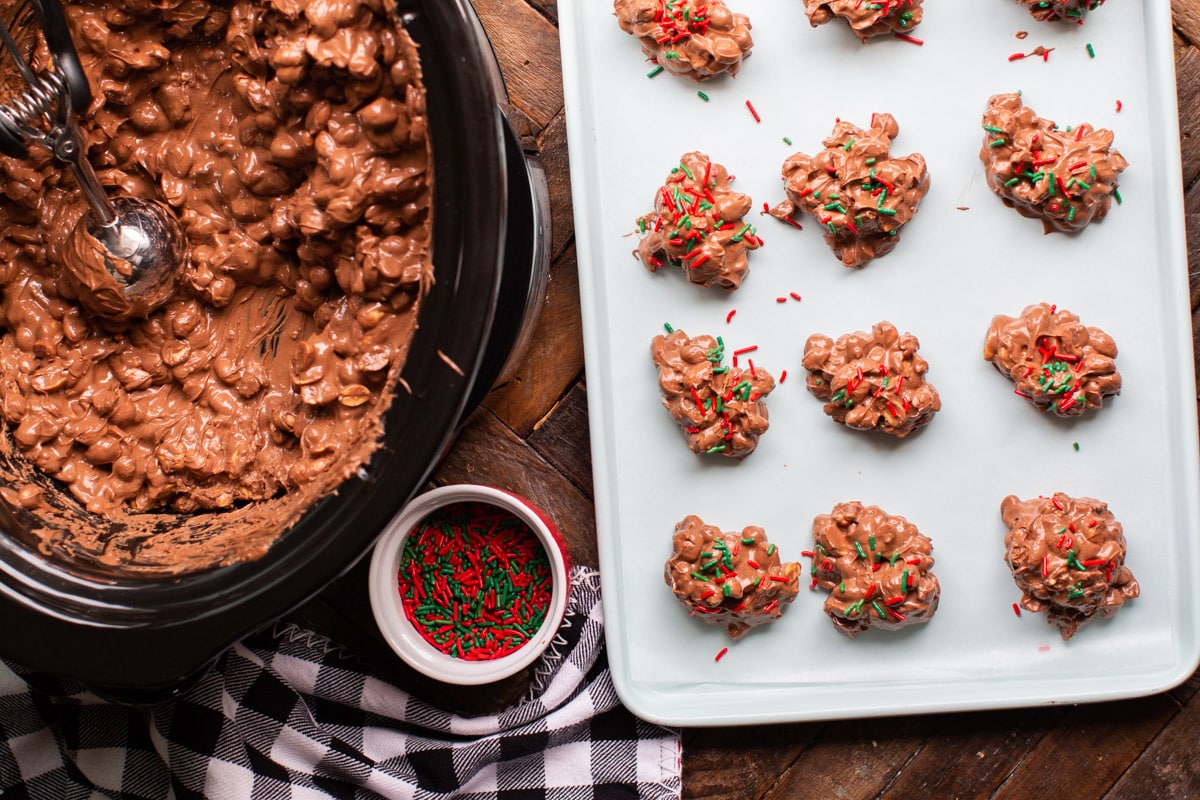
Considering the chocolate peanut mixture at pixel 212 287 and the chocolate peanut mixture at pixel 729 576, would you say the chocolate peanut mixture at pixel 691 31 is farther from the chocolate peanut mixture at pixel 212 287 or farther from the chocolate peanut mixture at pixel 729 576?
the chocolate peanut mixture at pixel 729 576

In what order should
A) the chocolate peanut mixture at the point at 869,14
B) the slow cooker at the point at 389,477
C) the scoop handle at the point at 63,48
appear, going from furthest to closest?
the chocolate peanut mixture at the point at 869,14, the scoop handle at the point at 63,48, the slow cooker at the point at 389,477

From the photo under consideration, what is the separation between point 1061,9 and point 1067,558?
2.83 ft

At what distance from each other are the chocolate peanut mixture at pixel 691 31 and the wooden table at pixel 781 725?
7.0 inches

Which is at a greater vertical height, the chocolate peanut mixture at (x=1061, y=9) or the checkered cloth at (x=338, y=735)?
the chocolate peanut mixture at (x=1061, y=9)

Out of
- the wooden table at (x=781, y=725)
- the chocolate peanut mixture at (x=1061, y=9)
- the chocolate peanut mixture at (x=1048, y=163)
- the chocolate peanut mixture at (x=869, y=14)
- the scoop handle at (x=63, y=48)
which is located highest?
the scoop handle at (x=63, y=48)

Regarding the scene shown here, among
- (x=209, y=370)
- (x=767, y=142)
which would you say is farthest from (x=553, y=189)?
(x=209, y=370)

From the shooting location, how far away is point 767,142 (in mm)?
1558

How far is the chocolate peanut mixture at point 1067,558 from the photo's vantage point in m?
1.51

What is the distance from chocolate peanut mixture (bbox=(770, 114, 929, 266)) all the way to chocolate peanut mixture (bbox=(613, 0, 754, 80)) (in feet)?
0.64

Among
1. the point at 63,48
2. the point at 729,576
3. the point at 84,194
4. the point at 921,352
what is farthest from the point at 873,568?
the point at 63,48

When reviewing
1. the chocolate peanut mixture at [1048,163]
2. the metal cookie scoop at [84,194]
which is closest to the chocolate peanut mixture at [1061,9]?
the chocolate peanut mixture at [1048,163]

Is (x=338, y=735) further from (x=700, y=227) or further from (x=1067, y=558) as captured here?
(x=1067, y=558)

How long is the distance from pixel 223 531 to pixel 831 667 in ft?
3.21

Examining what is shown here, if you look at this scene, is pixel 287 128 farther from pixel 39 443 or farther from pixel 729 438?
pixel 729 438
